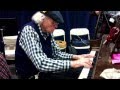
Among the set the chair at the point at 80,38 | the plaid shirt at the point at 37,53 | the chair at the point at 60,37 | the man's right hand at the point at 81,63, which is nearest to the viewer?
the plaid shirt at the point at 37,53

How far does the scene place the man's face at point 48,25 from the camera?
2.12 metres

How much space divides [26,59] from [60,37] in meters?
0.56

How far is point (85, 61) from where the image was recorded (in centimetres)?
228

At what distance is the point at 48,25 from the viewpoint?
214 cm

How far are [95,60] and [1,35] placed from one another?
2.79 feet

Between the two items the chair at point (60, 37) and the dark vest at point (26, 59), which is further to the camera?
the chair at point (60, 37)

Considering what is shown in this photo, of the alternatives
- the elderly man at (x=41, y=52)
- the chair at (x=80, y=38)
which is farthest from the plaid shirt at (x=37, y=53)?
the chair at (x=80, y=38)

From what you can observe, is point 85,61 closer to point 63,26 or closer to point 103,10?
point 63,26

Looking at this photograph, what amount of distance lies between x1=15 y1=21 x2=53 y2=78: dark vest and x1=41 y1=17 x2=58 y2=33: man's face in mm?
63

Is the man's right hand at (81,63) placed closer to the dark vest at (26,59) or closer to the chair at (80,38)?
the dark vest at (26,59)

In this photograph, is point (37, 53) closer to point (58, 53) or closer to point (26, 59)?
point (26, 59)

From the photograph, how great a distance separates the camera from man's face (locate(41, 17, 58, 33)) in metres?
2.12

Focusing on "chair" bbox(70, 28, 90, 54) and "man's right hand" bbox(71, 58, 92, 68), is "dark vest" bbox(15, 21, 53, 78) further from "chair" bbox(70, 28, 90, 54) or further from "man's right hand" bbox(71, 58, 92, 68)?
"chair" bbox(70, 28, 90, 54)

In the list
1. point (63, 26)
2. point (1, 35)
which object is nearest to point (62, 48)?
point (63, 26)
